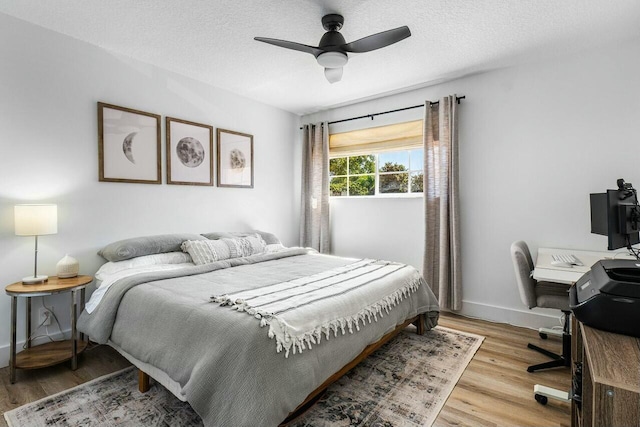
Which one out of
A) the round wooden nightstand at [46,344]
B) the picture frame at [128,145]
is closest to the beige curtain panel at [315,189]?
the picture frame at [128,145]

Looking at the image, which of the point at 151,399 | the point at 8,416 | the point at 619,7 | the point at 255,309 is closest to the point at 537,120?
the point at 619,7

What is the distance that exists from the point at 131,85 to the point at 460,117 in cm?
344

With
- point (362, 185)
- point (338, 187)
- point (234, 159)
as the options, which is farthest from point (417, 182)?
point (234, 159)

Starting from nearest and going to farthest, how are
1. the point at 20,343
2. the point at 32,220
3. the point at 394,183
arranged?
1. the point at 32,220
2. the point at 20,343
3. the point at 394,183

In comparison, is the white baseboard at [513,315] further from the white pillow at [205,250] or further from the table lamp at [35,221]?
the table lamp at [35,221]

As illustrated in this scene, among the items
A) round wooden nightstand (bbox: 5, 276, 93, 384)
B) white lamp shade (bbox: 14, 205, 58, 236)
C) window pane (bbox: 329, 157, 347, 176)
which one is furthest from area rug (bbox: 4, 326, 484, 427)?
window pane (bbox: 329, 157, 347, 176)

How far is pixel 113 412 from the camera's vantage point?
1854 mm

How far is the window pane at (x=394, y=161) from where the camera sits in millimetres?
4035

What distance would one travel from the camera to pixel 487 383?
2.15 metres

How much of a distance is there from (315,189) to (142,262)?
2510mm

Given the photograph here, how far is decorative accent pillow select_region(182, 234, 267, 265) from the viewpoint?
3.00 meters

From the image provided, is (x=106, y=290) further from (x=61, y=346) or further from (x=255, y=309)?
(x=255, y=309)

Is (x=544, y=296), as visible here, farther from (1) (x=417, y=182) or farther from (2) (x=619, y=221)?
(1) (x=417, y=182)

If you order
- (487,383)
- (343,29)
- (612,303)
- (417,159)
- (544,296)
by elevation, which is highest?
(343,29)
